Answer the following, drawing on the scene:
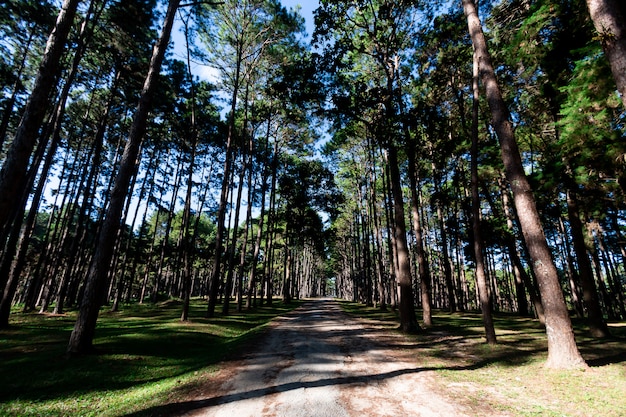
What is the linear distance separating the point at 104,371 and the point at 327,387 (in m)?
5.39

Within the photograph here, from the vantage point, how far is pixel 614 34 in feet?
16.8

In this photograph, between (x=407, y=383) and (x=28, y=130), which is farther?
(x=407, y=383)

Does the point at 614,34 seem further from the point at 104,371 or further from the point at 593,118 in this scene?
the point at 104,371

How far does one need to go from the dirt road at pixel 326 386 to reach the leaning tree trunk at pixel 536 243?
3.17 metres

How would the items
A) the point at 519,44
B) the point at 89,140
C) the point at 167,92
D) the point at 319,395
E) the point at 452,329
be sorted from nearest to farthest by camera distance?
the point at 319,395 < the point at 519,44 < the point at 452,329 < the point at 167,92 < the point at 89,140

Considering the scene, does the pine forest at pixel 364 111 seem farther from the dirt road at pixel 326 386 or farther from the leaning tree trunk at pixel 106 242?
the dirt road at pixel 326 386

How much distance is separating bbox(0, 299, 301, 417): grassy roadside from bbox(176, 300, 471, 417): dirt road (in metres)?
0.99

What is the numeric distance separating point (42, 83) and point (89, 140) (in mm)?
25831

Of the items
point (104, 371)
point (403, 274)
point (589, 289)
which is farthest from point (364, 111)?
point (104, 371)

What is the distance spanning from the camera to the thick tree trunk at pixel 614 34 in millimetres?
5014

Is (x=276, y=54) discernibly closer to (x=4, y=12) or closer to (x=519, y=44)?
(x=4, y=12)

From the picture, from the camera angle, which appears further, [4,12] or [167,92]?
[167,92]

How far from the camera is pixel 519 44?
397 inches

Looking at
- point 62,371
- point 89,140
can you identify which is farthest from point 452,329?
point 89,140
